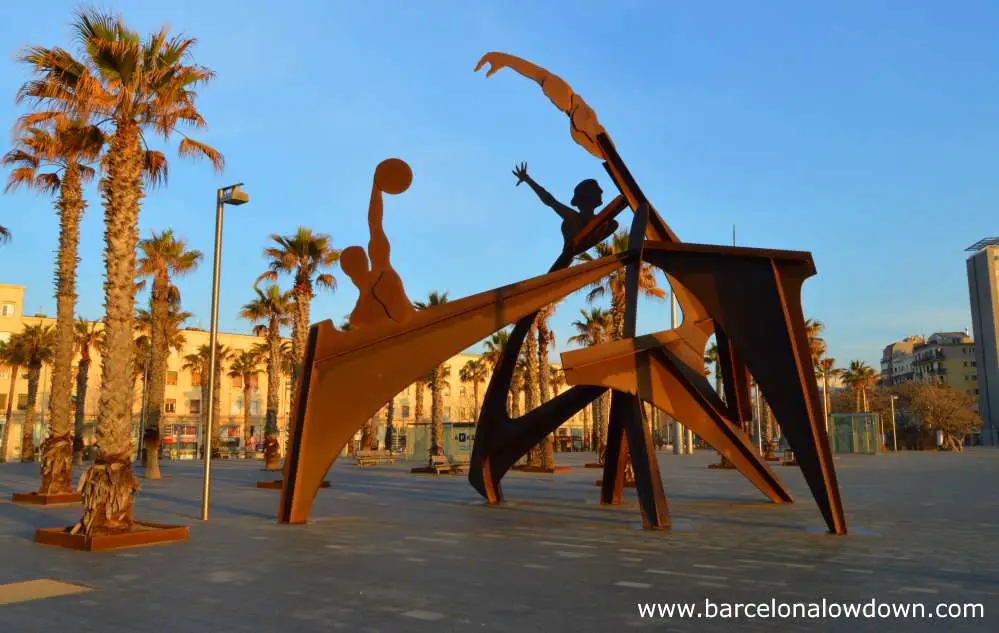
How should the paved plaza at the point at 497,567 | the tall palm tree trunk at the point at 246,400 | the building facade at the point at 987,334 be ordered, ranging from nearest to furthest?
1. the paved plaza at the point at 497,567
2. the tall palm tree trunk at the point at 246,400
3. the building facade at the point at 987,334

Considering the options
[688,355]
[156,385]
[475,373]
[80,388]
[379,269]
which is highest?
[475,373]

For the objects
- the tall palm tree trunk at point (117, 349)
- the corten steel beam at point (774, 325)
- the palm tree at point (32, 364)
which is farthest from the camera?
the palm tree at point (32, 364)

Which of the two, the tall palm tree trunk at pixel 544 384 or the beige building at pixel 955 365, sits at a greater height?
the beige building at pixel 955 365

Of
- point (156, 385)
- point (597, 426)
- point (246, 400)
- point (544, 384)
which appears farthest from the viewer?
point (246, 400)

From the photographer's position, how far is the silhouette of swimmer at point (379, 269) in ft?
40.3

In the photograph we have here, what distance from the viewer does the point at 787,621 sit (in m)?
5.92

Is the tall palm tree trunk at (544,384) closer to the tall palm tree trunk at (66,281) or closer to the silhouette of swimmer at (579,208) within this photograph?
the silhouette of swimmer at (579,208)

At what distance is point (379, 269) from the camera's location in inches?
487

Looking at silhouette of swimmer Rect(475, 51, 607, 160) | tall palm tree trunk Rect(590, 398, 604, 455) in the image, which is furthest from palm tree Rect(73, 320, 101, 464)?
silhouette of swimmer Rect(475, 51, 607, 160)

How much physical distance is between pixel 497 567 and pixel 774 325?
6239 mm

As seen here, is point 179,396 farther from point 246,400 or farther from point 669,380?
point 669,380

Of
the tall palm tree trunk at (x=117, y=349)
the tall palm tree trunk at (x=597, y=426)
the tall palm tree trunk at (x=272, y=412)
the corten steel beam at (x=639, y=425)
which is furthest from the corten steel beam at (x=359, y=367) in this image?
the tall palm tree trunk at (x=597, y=426)

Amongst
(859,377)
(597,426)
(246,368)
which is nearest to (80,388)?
(246,368)

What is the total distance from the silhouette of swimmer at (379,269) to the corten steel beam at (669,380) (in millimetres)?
2907
